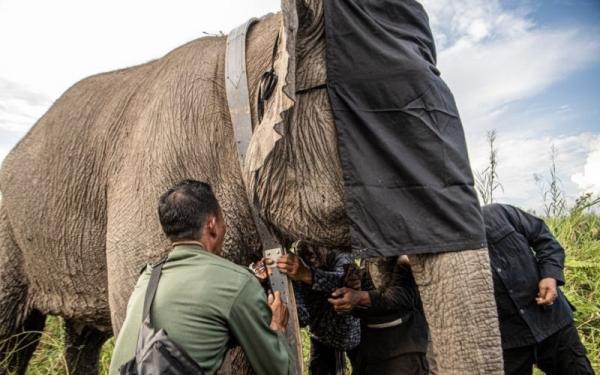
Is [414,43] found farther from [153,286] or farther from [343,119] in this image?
[153,286]

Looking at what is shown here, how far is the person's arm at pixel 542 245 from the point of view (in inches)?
135

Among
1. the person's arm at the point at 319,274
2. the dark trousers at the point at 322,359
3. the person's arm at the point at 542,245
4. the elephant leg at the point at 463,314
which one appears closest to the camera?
the elephant leg at the point at 463,314

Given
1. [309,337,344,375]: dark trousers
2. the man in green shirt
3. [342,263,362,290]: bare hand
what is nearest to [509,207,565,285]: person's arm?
[342,263,362,290]: bare hand

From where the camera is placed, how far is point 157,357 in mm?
1689

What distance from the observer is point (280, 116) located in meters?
1.94

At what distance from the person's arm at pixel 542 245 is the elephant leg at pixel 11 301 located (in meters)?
3.20

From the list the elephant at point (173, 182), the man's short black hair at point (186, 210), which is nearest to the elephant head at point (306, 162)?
the elephant at point (173, 182)

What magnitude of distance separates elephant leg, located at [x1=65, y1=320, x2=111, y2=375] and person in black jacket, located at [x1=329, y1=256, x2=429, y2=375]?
6.54 ft

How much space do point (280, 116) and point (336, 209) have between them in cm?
41

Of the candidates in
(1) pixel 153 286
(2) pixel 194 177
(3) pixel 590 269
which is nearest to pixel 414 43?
(2) pixel 194 177

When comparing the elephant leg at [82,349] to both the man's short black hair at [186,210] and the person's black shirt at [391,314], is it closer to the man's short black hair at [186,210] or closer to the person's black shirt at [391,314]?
the person's black shirt at [391,314]

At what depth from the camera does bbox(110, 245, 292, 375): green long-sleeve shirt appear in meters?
1.82

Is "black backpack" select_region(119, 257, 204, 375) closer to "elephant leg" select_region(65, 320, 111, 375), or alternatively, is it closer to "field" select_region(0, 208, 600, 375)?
"field" select_region(0, 208, 600, 375)

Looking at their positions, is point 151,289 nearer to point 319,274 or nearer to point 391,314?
point 319,274
